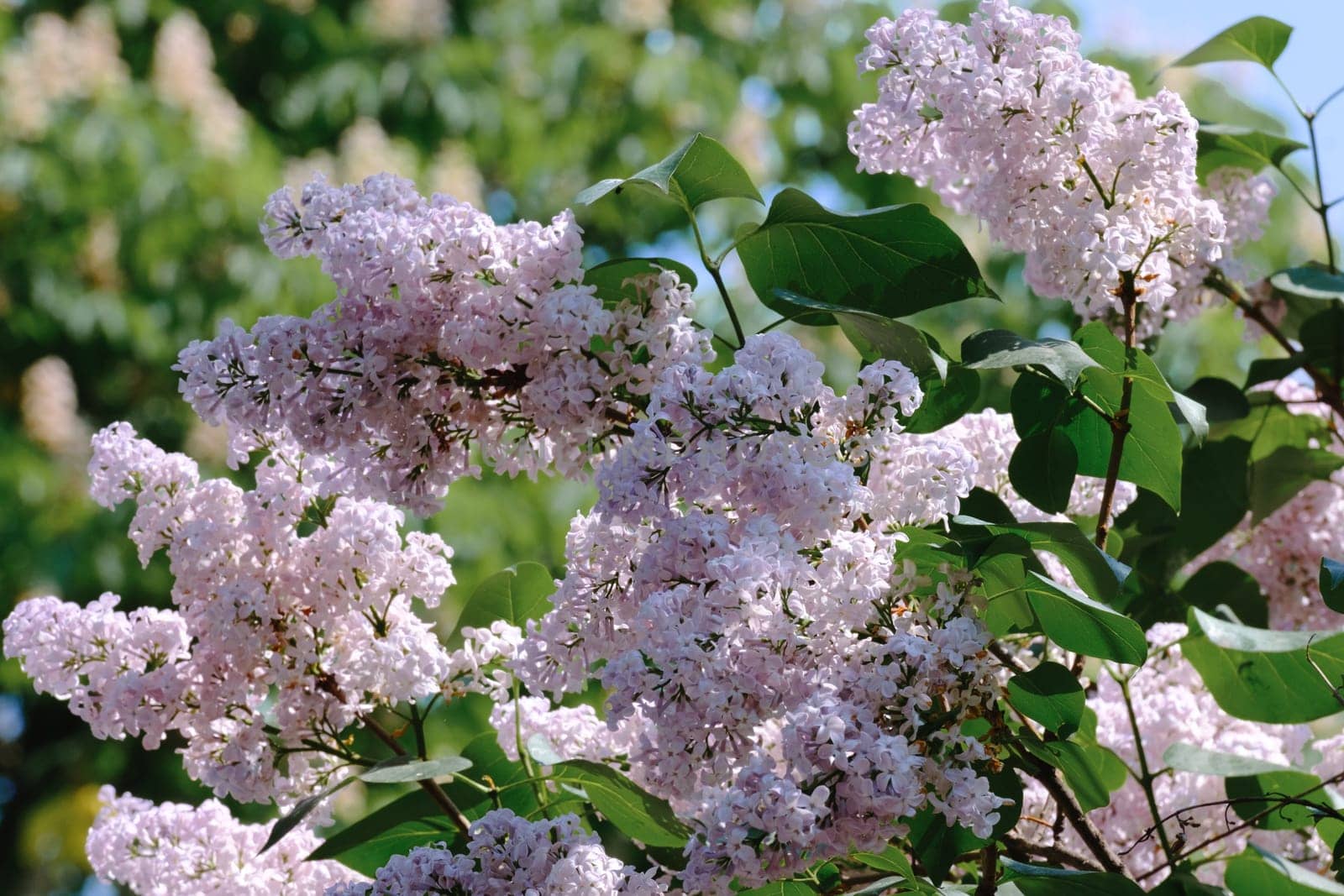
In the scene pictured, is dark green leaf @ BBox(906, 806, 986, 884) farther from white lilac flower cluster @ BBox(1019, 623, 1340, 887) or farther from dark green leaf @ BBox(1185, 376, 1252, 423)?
dark green leaf @ BBox(1185, 376, 1252, 423)

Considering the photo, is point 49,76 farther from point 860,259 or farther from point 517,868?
point 517,868

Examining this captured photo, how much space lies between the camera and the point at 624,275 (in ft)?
2.90

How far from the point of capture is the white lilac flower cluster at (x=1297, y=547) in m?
1.33

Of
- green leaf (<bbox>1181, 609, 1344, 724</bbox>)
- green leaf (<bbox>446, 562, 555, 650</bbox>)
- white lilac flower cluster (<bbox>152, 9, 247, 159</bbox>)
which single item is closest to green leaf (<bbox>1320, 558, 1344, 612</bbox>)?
green leaf (<bbox>1181, 609, 1344, 724</bbox>)

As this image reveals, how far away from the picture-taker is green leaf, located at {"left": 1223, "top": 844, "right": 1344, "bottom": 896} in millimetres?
822

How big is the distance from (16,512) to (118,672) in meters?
4.02

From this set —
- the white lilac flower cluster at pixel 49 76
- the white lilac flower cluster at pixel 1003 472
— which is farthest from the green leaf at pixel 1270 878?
the white lilac flower cluster at pixel 49 76

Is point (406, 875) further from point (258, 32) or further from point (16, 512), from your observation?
point (258, 32)

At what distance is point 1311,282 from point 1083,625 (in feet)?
1.88

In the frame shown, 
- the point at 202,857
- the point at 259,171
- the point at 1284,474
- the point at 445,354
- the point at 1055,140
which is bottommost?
the point at 259,171

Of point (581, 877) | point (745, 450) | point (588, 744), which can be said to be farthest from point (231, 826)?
point (745, 450)

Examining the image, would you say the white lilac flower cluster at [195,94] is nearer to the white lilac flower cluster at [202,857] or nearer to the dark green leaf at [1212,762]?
the white lilac flower cluster at [202,857]

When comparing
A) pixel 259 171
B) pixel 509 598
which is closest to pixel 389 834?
pixel 509 598

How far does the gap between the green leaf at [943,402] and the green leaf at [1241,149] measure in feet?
1.56
